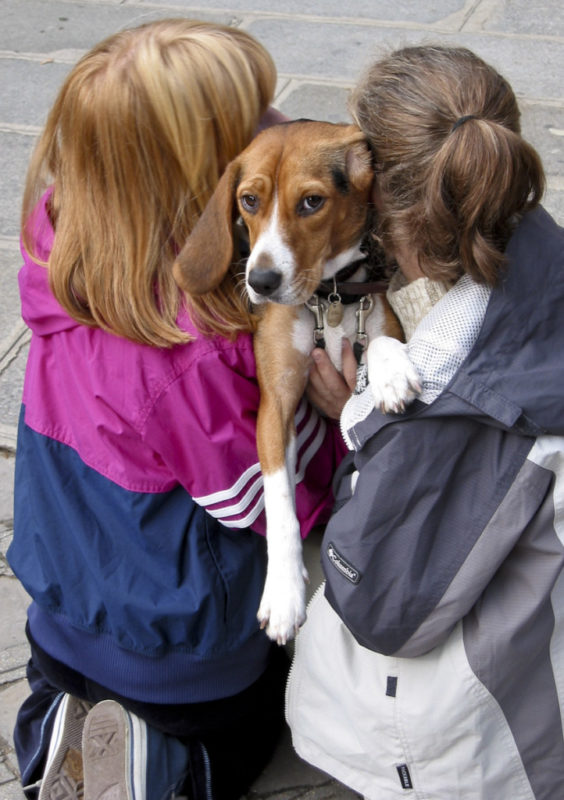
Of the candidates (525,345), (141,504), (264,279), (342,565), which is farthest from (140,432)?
(525,345)

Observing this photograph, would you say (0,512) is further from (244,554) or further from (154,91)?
(154,91)

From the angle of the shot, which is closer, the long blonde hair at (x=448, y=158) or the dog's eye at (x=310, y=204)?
the long blonde hair at (x=448, y=158)

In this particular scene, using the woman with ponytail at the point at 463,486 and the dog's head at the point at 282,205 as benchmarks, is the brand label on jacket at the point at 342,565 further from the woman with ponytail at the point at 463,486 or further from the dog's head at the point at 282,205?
the dog's head at the point at 282,205

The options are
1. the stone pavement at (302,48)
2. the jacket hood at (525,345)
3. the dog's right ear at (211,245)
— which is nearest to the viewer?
the jacket hood at (525,345)

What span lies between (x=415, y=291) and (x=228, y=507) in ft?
2.41

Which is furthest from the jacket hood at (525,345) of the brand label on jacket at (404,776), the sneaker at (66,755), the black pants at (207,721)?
the sneaker at (66,755)

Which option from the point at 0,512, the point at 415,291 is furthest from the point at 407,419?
the point at 0,512

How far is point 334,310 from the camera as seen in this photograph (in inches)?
109

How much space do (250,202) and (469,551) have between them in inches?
42.0

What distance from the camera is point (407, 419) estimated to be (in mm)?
2123

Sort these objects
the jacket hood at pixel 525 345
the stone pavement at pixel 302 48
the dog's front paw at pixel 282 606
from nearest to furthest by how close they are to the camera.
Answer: the jacket hood at pixel 525 345, the dog's front paw at pixel 282 606, the stone pavement at pixel 302 48

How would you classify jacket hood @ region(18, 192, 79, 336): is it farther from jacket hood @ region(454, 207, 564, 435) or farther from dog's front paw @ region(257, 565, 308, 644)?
jacket hood @ region(454, 207, 564, 435)

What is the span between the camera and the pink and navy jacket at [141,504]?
7.86 ft

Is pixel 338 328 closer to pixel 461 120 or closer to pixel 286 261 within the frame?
pixel 286 261
